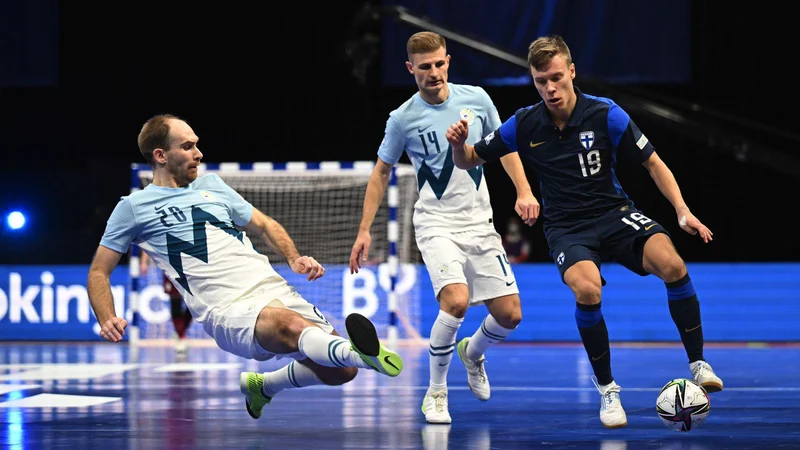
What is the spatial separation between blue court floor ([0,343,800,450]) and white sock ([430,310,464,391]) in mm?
265

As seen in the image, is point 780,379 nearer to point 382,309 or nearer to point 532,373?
point 532,373

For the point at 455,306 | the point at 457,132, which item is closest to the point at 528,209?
the point at 457,132

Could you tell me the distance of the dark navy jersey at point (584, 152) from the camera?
17.1 ft

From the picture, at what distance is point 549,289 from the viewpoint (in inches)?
510

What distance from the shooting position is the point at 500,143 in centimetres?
545

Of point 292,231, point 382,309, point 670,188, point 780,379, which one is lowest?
point 780,379

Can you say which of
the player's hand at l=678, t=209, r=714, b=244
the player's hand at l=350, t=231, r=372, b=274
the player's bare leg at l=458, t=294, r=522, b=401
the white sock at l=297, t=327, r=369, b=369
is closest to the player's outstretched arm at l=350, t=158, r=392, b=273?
the player's hand at l=350, t=231, r=372, b=274

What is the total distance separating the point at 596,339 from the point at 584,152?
2.98ft

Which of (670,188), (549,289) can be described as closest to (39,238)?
(549,289)

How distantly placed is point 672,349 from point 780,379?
3.57 m

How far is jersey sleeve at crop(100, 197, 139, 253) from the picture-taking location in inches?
196

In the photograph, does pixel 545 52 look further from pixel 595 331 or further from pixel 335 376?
pixel 335 376

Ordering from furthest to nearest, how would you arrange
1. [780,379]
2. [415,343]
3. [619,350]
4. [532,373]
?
[415,343]
[619,350]
[532,373]
[780,379]

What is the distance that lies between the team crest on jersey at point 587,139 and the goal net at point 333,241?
263 inches
